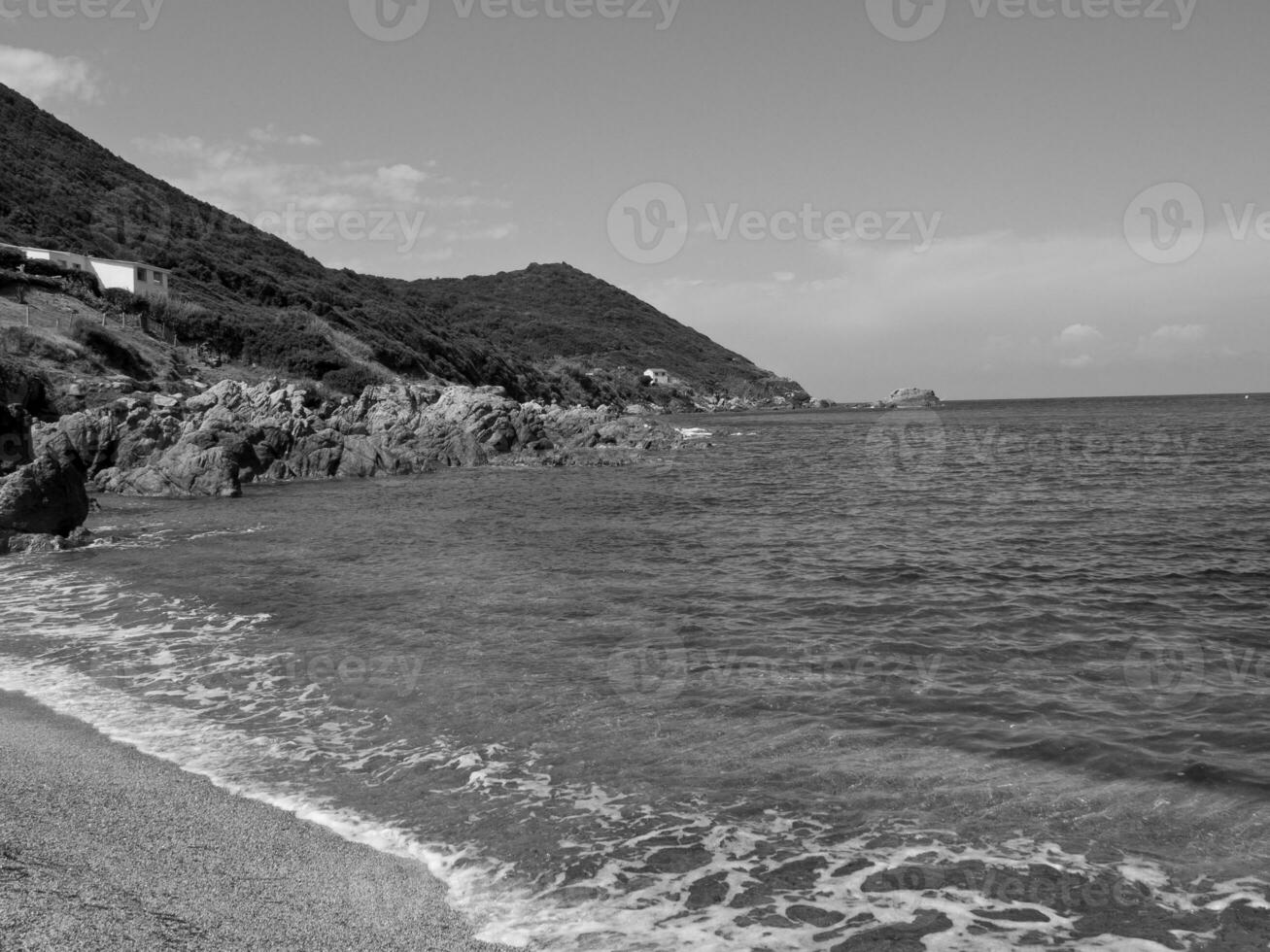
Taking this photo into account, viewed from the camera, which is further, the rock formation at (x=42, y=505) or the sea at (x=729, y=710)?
the rock formation at (x=42, y=505)

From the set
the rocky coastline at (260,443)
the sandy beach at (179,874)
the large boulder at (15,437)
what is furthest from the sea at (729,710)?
the large boulder at (15,437)

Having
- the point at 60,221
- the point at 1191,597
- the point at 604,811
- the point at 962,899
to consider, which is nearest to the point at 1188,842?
the point at 962,899

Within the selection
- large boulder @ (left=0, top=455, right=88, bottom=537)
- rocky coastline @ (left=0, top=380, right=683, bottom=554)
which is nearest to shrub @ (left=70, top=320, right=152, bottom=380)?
rocky coastline @ (left=0, top=380, right=683, bottom=554)

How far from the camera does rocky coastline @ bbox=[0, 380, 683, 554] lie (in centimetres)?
2339

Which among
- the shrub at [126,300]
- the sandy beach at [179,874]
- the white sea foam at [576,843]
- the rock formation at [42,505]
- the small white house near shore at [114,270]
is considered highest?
the small white house near shore at [114,270]

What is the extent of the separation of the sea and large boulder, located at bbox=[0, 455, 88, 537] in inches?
56.4

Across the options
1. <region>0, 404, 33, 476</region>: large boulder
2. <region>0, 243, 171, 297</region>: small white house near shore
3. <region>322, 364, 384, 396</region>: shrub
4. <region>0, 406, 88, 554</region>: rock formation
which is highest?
<region>0, 243, 171, 297</region>: small white house near shore

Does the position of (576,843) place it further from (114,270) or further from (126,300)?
(114,270)

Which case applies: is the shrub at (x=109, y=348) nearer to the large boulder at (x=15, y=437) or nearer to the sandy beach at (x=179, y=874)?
the large boulder at (x=15, y=437)

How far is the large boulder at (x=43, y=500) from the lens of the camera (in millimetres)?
22031

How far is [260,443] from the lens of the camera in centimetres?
4316

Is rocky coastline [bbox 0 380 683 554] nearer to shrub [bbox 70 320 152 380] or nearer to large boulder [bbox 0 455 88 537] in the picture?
large boulder [bbox 0 455 88 537]

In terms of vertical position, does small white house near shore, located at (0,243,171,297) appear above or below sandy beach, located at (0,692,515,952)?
above

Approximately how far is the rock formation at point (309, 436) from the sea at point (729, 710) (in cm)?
1451
